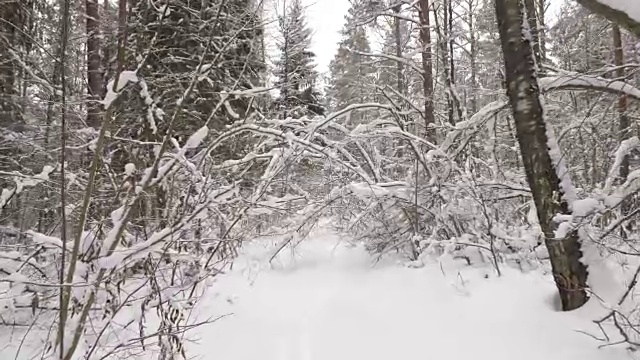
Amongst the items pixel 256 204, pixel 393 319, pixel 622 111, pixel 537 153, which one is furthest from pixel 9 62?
pixel 622 111

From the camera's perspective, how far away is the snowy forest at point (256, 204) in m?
2.57

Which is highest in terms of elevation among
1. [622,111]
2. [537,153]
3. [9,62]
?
[9,62]

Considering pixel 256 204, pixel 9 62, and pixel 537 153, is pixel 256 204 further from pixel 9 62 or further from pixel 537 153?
pixel 9 62

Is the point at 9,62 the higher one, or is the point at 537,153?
the point at 9,62

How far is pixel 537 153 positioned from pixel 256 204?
2.53 metres

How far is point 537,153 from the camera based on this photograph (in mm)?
3793

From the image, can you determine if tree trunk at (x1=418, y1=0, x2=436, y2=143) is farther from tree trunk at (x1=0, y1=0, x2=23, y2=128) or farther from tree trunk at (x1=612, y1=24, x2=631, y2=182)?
tree trunk at (x1=0, y1=0, x2=23, y2=128)

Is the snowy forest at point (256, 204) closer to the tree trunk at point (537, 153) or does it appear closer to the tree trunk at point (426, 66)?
the tree trunk at point (537, 153)

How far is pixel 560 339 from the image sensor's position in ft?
11.0

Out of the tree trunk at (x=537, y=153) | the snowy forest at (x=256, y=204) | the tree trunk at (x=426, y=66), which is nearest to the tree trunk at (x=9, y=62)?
the snowy forest at (x=256, y=204)

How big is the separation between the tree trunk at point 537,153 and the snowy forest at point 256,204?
0.01m

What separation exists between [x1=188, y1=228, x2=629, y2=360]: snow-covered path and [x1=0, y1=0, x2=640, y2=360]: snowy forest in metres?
0.03

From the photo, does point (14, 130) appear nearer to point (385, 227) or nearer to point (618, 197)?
point (385, 227)

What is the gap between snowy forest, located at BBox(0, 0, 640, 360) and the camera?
257 centimetres
